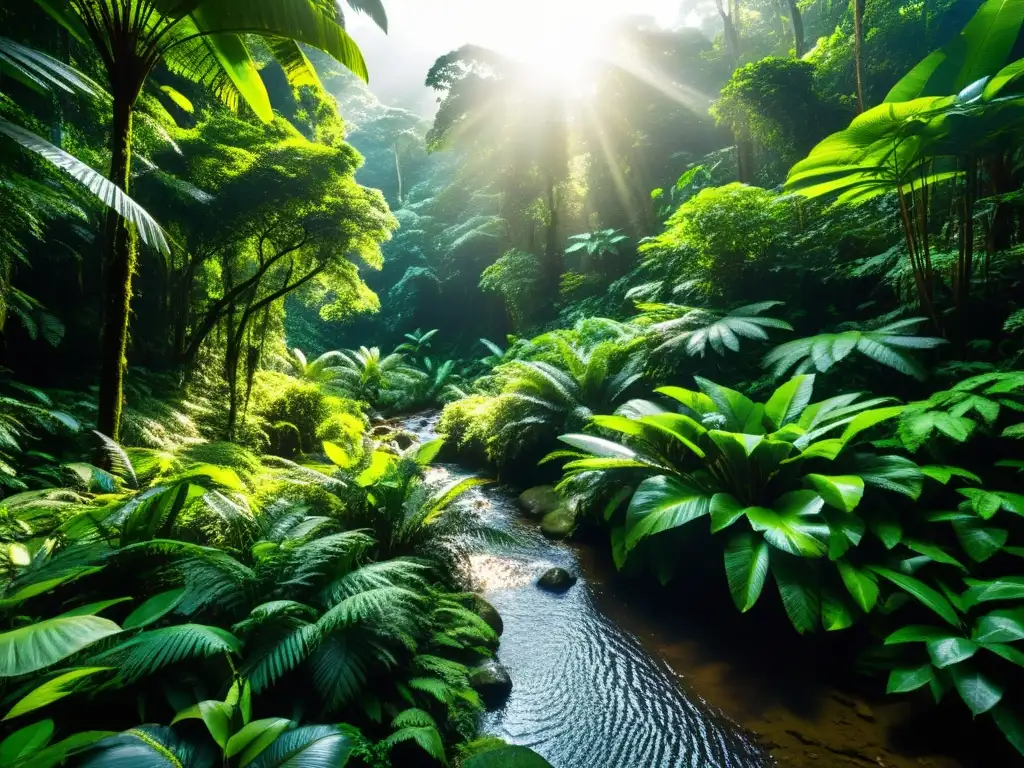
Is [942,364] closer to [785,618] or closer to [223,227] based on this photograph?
[785,618]

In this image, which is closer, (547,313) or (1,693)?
(1,693)

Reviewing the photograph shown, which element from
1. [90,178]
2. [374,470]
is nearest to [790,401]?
[374,470]

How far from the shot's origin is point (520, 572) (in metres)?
3.81

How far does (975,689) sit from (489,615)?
229 centimetres

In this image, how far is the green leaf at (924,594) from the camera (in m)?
1.93

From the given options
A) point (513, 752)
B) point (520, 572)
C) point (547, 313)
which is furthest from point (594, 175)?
point (513, 752)

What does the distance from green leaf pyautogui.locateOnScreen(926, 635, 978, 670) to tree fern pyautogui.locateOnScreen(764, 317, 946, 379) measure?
1707 millimetres

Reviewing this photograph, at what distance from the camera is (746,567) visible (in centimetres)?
240

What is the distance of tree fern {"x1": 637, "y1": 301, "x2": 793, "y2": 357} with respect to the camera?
384 centimetres

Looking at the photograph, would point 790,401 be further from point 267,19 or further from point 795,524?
point 267,19

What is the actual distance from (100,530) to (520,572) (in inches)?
109

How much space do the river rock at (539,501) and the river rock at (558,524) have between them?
7.7 inches

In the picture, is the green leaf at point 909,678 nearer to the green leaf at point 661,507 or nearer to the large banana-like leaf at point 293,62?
the green leaf at point 661,507

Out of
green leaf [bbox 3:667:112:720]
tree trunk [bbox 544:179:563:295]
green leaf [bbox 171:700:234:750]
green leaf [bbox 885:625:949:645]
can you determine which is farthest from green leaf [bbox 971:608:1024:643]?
tree trunk [bbox 544:179:563:295]
